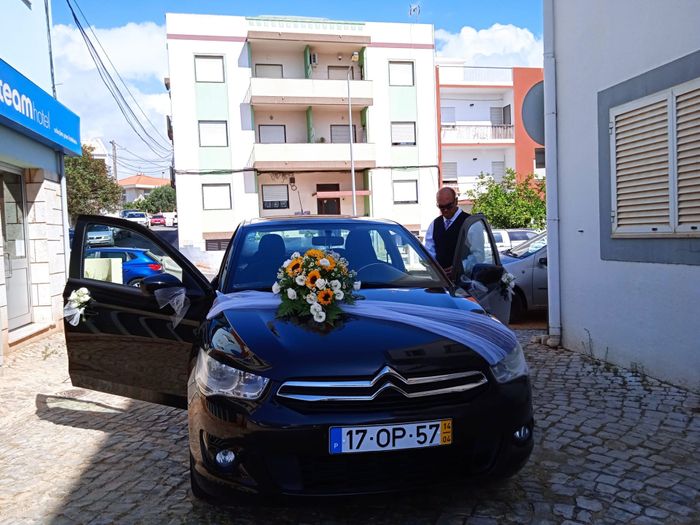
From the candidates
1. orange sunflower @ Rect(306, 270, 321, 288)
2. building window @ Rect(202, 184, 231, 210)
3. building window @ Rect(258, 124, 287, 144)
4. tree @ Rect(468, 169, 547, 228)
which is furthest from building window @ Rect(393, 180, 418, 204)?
orange sunflower @ Rect(306, 270, 321, 288)

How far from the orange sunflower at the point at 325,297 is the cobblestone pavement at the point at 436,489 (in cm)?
94

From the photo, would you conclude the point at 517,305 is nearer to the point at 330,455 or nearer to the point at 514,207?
the point at 330,455

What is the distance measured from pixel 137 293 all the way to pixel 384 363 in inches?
80.8

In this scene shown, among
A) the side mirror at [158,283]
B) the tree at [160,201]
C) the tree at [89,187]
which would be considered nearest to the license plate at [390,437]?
the side mirror at [158,283]

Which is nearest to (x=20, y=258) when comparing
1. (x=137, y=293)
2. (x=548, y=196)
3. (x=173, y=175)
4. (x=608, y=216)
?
(x=137, y=293)

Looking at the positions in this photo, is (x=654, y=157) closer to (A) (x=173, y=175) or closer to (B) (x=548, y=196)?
(B) (x=548, y=196)

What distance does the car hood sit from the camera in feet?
8.45

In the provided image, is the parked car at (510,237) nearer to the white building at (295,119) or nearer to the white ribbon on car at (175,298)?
the white ribbon on car at (175,298)

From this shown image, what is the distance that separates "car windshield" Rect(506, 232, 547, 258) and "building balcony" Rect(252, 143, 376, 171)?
71.9 ft

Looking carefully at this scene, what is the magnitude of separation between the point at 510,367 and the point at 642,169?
346cm

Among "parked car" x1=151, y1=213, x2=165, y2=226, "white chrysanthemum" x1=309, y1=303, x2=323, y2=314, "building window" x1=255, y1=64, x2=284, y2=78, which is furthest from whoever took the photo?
"parked car" x1=151, y1=213, x2=165, y2=226

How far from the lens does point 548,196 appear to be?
6.87 metres

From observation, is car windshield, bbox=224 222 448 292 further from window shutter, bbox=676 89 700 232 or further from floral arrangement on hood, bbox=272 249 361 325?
window shutter, bbox=676 89 700 232

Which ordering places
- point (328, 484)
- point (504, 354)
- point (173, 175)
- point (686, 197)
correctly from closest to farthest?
point (328, 484) < point (504, 354) < point (686, 197) < point (173, 175)
